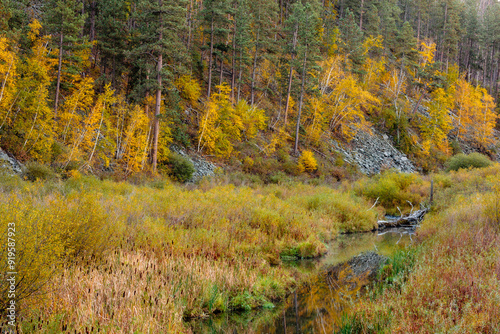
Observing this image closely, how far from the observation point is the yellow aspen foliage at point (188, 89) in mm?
32375

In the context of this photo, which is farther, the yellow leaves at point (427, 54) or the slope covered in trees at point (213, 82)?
the yellow leaves at point (427, 54)

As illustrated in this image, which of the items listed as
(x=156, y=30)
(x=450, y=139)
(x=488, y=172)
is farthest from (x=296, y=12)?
(x=450, y=139)

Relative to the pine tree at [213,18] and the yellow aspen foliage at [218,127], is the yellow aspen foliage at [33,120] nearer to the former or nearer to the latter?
the yellow aspen foliage at [218,127]

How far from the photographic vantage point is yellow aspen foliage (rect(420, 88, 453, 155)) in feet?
151

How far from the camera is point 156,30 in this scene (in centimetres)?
2416

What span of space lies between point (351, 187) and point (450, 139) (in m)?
33.5

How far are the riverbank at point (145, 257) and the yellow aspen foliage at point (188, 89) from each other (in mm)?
21125

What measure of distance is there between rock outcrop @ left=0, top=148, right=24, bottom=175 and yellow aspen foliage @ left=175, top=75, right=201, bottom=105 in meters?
17.7

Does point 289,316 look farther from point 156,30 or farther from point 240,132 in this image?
point 240,132

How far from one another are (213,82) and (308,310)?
33.3 meters

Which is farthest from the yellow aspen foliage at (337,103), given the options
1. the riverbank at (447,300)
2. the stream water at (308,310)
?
the riverbank at (447,300)

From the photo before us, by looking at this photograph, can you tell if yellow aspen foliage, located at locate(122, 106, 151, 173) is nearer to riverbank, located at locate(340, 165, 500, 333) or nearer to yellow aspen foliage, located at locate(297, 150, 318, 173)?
yellow aspen foliage, located at locate(297, 150, 318, 173)

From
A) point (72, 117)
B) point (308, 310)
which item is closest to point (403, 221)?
point (308, 310)

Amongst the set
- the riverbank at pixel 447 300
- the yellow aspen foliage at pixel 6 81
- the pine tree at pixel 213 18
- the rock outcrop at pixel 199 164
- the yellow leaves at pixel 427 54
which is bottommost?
the rock outcrop at pixel 199 164
